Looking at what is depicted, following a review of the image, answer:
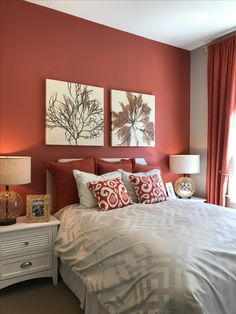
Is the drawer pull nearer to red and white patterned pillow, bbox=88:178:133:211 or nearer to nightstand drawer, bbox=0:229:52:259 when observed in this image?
nightstand drawer, bbox=0:229:52:259

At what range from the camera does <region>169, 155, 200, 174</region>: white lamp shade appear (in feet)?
11.6

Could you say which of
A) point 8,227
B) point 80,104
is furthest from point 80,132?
point 8,227

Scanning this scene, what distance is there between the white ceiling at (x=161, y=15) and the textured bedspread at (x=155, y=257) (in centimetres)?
217

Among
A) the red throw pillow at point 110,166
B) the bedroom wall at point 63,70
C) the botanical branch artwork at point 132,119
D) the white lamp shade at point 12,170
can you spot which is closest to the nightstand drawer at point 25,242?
the white lamp shade at point 12,170

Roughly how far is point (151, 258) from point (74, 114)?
2.04 meters

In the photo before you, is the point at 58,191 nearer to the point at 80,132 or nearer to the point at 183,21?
the point at 80,132

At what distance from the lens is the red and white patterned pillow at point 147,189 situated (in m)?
2.72

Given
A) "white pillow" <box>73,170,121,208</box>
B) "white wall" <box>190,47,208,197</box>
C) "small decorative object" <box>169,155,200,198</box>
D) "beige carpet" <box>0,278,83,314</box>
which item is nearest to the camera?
"beige carpet" <box>0,278,83,314</box>

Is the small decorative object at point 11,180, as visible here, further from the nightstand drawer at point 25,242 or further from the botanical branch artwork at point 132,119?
the botanical branch artwork at point 132,119

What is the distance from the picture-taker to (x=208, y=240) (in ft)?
5.21

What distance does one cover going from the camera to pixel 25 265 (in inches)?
90.6

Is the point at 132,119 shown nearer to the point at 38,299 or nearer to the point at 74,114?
the point at 74,114

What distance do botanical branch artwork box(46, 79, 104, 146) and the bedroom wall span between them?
0.26 ft

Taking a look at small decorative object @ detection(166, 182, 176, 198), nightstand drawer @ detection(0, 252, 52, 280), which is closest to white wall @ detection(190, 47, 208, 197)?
small decorative object @ detection(166, 182, 176, 198)
